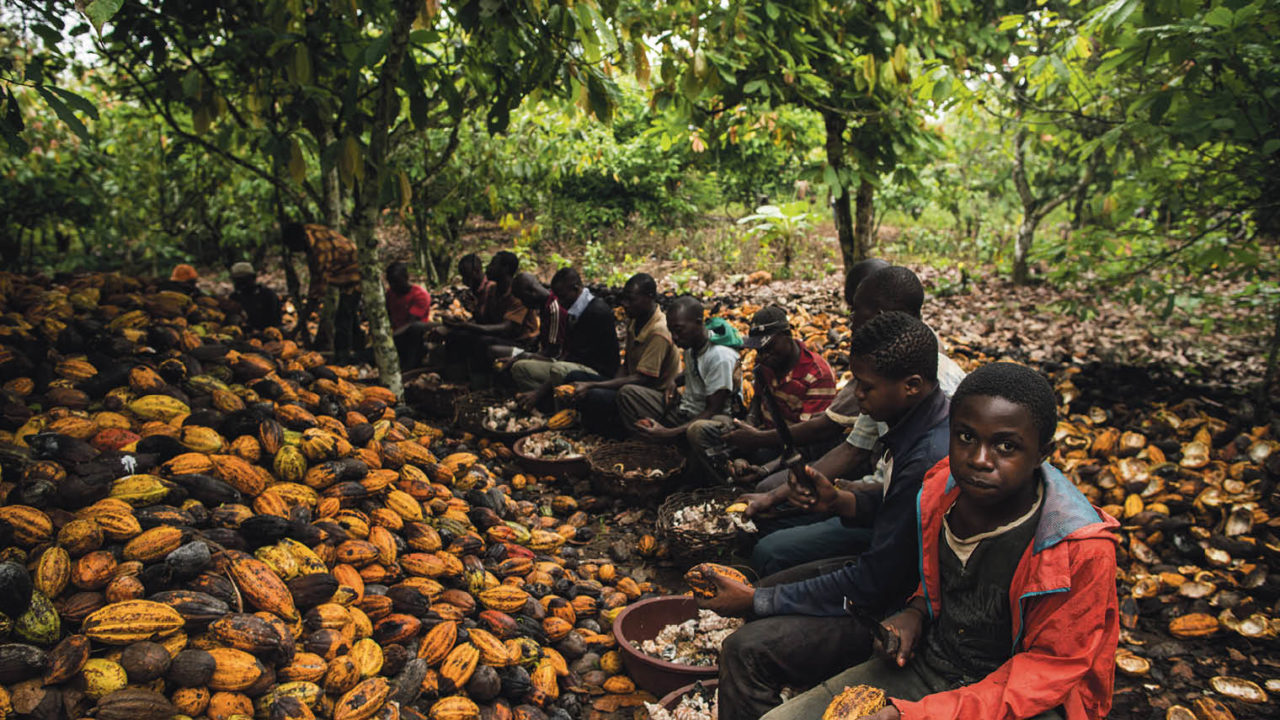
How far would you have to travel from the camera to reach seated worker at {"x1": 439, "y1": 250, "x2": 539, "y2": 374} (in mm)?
5652

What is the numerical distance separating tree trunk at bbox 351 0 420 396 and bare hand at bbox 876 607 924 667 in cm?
314

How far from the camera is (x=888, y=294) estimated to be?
265 cm

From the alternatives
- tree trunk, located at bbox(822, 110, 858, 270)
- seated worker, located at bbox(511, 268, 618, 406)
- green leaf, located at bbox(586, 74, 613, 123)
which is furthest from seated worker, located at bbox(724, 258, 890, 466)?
seated worker, located at bbox(511, 268, 618, 406)

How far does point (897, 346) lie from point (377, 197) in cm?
301

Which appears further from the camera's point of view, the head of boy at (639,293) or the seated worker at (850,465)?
the head of boy at (639,293)

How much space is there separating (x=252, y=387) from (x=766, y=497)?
2.50 meters

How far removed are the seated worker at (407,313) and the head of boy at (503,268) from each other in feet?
2.50

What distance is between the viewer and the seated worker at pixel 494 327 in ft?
18.5

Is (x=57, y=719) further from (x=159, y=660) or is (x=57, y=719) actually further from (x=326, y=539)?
(x=326, y=539)

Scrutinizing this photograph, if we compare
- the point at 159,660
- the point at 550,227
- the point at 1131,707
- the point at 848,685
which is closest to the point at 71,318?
the point at 159,660

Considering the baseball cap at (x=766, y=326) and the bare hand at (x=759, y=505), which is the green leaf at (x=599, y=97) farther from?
the bare hand at (x=759, y=505)

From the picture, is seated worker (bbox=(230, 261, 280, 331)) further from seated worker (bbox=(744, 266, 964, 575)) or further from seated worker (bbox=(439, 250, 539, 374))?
seated worker (bbox=(744, 266, 964, 575))

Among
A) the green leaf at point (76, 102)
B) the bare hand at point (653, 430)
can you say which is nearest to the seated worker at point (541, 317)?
the bare hand at point (653, 430)

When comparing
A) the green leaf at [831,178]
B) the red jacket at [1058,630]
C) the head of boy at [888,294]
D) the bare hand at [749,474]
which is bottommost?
the bare hand at [749,474]
